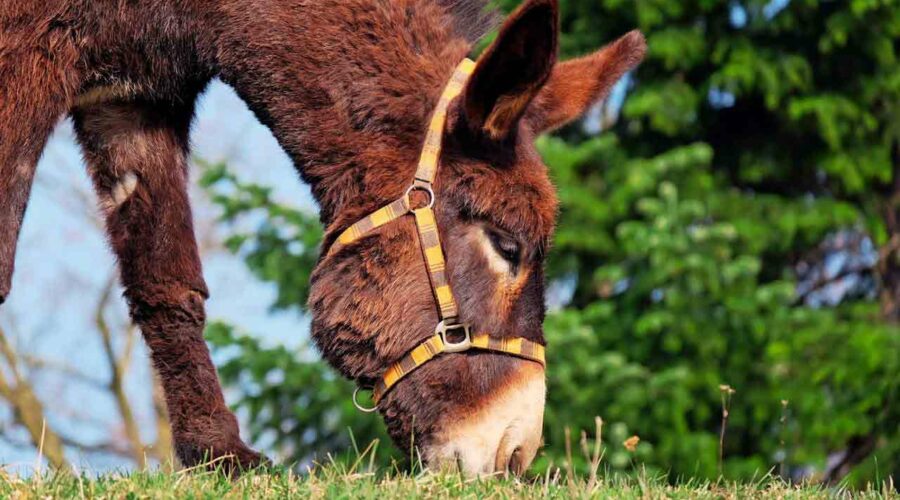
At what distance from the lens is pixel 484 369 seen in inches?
158

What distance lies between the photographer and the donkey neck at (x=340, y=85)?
4.21 meters

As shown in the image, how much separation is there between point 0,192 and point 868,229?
756cm


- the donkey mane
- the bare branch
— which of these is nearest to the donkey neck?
the donkey mane

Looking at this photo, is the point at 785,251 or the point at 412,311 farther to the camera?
the point at 785,251

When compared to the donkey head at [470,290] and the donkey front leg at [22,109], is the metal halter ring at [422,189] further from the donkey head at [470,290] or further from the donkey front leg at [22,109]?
the donkey front leg at [22,109]

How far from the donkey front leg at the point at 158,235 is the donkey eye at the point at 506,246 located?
1278mm

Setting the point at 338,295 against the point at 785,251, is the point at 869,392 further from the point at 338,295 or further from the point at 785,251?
the point at 338,295

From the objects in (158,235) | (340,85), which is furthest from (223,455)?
(340,85)

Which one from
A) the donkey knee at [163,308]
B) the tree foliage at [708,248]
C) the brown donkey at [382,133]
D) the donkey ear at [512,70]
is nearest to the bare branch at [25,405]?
the tree foliage at [708,248]

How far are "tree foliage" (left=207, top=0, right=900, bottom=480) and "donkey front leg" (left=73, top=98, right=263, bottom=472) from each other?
3.89 m

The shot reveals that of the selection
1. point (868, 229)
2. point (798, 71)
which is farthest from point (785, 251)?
point (798, 71)

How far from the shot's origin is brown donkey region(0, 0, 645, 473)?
3.98 m

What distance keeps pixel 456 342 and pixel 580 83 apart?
3.63 ft

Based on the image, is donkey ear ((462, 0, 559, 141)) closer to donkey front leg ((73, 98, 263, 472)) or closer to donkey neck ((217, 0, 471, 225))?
donkey neck ((217, 0, 471, 225))
